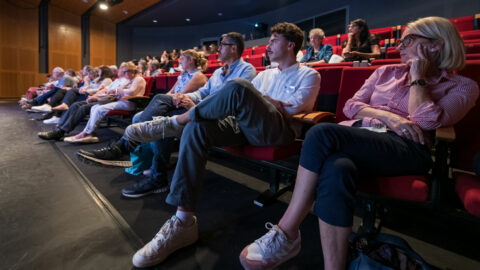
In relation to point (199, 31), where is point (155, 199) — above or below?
below

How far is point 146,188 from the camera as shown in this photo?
4.98 feet

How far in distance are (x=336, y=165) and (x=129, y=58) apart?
12.2m

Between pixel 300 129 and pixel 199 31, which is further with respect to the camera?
pixel 199 31

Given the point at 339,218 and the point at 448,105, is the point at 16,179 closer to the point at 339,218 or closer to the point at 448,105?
the point at 339,218

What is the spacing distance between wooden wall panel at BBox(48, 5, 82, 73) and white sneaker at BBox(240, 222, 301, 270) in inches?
425

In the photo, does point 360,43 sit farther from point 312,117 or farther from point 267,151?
point 267,151

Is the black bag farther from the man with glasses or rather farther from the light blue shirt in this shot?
the light blue shirt

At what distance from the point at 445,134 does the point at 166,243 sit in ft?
3.44

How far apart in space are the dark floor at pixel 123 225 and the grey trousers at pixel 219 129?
249mm

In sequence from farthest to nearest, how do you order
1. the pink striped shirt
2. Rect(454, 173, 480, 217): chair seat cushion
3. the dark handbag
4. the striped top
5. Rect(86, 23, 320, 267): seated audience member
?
the dark handbag → the striped top → Rect(86, 23, 320, 267): seated audience member → the pink striped shirt → Rect(454, 173, 480, 217): chair seat cushion

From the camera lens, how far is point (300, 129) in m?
1.38

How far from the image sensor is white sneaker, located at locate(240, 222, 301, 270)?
0.87 metres

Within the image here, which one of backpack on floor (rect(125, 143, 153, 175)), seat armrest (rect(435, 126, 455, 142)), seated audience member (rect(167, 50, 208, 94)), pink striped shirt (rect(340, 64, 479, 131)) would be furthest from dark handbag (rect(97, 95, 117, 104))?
seat armrest (rect(435, 126, 455, 142))

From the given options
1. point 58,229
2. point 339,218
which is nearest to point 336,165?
point 339,218
